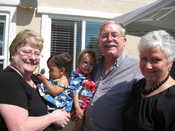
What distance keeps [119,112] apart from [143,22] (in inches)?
89.0

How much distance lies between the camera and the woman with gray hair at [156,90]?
2066mm

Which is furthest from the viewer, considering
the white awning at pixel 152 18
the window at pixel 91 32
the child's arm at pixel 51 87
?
the window at pixel 91 32

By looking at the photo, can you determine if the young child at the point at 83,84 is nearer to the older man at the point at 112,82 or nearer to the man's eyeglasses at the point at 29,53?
the older man at the point at 112,82

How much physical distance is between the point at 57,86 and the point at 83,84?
28 centimetres

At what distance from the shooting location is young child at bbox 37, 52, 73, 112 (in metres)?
3.02

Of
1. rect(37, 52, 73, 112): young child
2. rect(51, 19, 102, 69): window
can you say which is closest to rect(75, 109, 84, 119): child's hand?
rect(37, 52, 73, 112): young child

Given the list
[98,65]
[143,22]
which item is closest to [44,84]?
[98,65]

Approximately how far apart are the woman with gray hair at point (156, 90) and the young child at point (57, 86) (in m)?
0.93

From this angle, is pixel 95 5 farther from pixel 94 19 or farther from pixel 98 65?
pixel 98 65

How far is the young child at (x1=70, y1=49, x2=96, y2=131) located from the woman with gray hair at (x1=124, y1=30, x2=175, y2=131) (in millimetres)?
817

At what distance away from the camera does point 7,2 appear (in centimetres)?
512

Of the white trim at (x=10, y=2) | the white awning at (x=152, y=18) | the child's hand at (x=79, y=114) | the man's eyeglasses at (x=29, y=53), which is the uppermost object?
the white trim at (x=10, y=2)

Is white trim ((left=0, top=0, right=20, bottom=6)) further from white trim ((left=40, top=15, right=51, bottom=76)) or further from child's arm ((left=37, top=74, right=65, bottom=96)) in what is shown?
child's arm ((left=37, top=74, right=65, bottom=96))

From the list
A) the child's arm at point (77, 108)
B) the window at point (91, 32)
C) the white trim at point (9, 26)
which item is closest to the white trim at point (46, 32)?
the white trim at point (9, 26)
